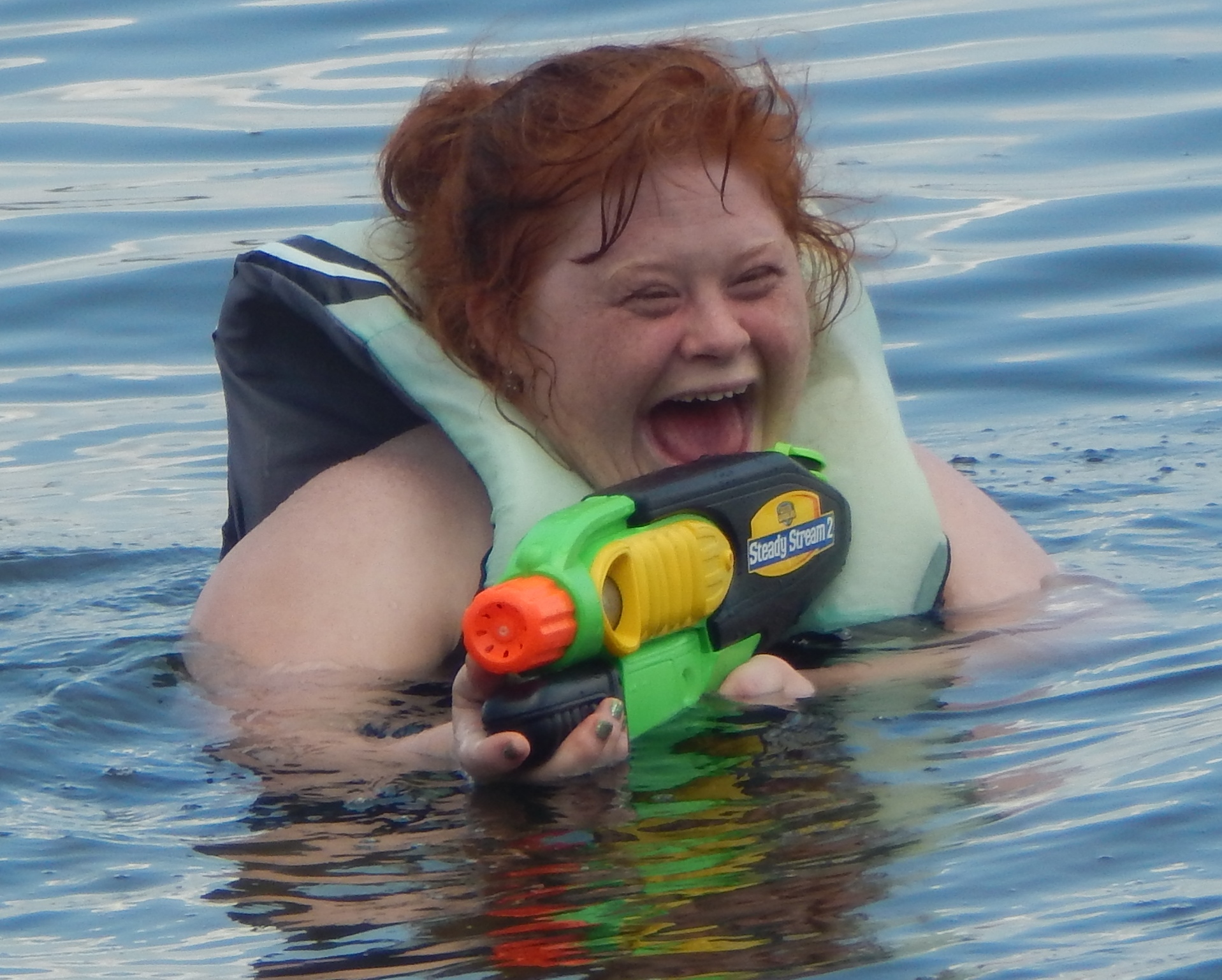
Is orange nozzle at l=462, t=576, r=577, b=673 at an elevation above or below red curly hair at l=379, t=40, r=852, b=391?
below

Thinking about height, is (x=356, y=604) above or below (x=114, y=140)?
below

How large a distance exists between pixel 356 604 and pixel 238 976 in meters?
1.06

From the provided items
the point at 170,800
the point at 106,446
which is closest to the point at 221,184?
the point at 106,446

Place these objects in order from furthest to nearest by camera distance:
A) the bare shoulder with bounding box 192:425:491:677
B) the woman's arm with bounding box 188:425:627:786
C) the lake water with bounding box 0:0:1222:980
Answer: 1. the bare shoulder with bounding box 192:425:491:677
2. the woman's arm with bounding box 188:425:627:786
3. the lake water with bounding box 0:0:1222:980

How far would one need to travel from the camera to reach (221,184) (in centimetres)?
877

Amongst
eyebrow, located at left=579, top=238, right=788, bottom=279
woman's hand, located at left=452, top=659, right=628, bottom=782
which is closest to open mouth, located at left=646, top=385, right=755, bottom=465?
eyebrow, located at left=579, top=238, right=788, bottom=279

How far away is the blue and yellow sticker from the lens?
3.85 meters

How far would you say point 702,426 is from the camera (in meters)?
4.03

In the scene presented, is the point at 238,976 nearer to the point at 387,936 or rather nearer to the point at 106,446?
the point at 387,936

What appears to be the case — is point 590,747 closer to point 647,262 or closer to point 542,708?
point 542,708

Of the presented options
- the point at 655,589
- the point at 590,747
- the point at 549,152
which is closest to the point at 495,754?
the point at 590,747

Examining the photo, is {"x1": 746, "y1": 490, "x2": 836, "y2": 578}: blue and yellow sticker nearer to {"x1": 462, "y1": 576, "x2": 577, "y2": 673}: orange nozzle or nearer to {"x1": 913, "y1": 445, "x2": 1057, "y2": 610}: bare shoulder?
{"x1": 913, "y1": 445, "x2": 1057, "y2": 610}: bare shoulder

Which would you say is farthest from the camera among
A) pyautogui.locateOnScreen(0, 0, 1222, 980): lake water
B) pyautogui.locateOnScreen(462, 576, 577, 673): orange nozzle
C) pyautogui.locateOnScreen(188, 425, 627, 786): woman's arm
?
pyautogui.locateOnScreen(188, 425, 627, 786): woman's arm

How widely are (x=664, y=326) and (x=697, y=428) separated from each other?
264 millimetres
